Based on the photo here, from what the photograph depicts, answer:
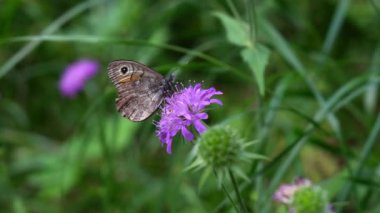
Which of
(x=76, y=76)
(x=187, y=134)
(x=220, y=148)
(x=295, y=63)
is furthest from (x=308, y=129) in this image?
(x=76, y=76)

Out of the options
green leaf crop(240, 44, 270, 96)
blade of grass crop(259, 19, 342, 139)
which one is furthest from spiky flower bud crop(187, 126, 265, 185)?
blade of grass crop(259, 19, 342, 139)

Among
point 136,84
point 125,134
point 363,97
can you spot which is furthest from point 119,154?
point 136,84

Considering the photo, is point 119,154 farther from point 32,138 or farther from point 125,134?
point 32,138

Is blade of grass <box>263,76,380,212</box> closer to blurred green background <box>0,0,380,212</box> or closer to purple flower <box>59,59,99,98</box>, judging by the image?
blurred green background <box>0,0,380,212</box>

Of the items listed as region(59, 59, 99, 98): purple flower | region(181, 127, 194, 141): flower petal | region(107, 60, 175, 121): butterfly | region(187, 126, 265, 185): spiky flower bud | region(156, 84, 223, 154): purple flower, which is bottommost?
region(187, 126, 265, 185): spiky flower bud

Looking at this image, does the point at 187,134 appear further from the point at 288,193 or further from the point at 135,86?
the point at 288,193

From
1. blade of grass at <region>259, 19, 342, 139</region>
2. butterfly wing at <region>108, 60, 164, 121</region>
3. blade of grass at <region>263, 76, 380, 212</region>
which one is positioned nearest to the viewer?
butterfly wing at <region>108, 60, 164, 121</region>

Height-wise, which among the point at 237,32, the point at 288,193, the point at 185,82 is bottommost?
the point at 288,193
